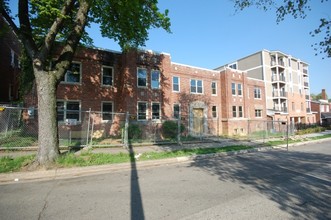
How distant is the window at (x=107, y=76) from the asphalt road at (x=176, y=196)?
12135 millimetres

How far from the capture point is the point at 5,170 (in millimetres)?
6773

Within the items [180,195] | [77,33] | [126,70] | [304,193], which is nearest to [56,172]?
[180,195]

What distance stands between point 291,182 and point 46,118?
812 centimetres

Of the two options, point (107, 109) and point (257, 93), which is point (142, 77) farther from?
point (257, 93)

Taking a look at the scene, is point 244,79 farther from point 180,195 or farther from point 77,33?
point 180,195

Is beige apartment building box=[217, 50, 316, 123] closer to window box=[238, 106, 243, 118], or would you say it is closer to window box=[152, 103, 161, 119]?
window box=[238, 106, 243, 118]

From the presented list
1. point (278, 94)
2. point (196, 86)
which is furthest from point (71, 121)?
point (278, 94)

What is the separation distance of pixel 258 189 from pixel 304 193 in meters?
1.02

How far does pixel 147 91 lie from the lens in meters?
19.2

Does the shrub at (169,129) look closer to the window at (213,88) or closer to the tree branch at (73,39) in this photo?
the window at (213,88)

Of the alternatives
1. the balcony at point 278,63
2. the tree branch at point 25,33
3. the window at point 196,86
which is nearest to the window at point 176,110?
the window at point 196,86

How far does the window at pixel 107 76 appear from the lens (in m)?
18.2

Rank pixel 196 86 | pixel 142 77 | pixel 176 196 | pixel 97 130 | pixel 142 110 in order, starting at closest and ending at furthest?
pixel 176 196 < pixel 97 130 < pixel 142 110 < pixel 142 77 < pixel 196 86

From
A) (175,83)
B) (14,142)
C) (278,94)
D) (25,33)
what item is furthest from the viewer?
(278,94)
